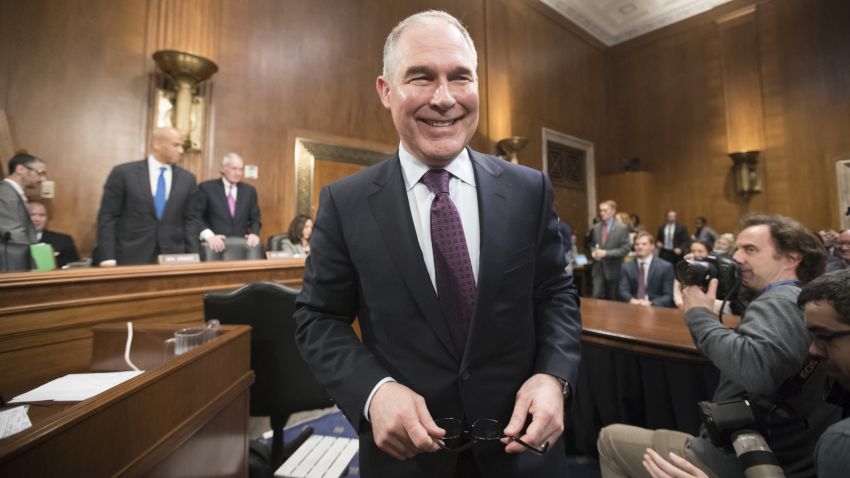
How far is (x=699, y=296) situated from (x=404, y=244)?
1165mm

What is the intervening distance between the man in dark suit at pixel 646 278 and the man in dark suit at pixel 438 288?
3.12 metres

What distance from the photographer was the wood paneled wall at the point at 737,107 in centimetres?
679

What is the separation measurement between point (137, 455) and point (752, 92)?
9.85m

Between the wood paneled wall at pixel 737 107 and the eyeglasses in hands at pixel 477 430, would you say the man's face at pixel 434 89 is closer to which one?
the eyeglasses in hands at pixel 477 430

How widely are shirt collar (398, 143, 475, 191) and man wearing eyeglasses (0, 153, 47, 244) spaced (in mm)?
2991

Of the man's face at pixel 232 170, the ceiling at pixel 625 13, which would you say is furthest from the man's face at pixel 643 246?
the ceiling at pixel 625 13

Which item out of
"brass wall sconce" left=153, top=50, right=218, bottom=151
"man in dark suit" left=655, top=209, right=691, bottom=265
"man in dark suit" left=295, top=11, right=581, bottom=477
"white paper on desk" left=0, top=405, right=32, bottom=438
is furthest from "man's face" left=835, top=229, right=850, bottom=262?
"brass wall sconce" left=153, top=50, right=218, bottom=151

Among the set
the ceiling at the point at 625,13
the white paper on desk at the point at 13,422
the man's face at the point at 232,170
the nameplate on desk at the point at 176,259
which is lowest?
the white paper on desk at the point at 13,422

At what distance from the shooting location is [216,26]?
13.6 feet

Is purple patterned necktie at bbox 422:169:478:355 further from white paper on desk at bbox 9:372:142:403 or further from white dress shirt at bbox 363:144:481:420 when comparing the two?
white paper on desk at bbox 9:372:142:403

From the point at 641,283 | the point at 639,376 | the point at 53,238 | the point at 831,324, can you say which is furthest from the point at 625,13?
the point at 53,238

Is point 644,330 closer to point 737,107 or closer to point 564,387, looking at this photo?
point 564,387

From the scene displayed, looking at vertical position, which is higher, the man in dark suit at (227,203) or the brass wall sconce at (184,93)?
the brass wall sconce at (184,93)

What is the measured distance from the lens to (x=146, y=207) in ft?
Answer: 9.68
